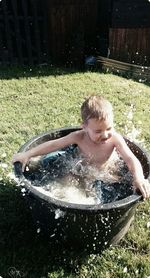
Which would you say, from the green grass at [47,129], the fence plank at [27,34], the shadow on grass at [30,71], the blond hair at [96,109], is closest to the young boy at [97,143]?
the blond hair at [96,109]

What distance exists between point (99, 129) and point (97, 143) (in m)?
0.23

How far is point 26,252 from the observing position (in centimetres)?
332

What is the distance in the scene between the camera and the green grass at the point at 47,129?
127 inches

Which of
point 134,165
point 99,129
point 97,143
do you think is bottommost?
point 134,165

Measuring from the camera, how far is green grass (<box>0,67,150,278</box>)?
10.6ft

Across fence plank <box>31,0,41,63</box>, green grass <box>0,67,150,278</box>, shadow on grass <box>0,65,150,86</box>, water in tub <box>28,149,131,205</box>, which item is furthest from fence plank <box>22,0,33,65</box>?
water in tub <box>28,149,131,205</box>

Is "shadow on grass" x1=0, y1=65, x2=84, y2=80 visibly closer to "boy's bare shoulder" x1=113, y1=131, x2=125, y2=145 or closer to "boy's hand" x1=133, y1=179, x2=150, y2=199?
"boy's bare shoulder" x1=113, y1=131, x2=125, y2=145

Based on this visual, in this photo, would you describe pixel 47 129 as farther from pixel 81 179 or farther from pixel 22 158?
pixel 22 158

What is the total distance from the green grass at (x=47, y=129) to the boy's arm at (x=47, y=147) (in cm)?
61

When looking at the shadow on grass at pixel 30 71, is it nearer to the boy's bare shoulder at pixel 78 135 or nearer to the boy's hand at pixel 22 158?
the boy's bare shoulder at pixel 78 135

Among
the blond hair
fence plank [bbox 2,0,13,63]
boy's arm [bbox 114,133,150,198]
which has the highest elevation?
fence plank [bbox 2,0,13,63]

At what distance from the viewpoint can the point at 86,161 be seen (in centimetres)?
356

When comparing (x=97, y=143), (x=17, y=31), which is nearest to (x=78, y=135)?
(x=97, y=143)

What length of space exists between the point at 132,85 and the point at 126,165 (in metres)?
2.89
